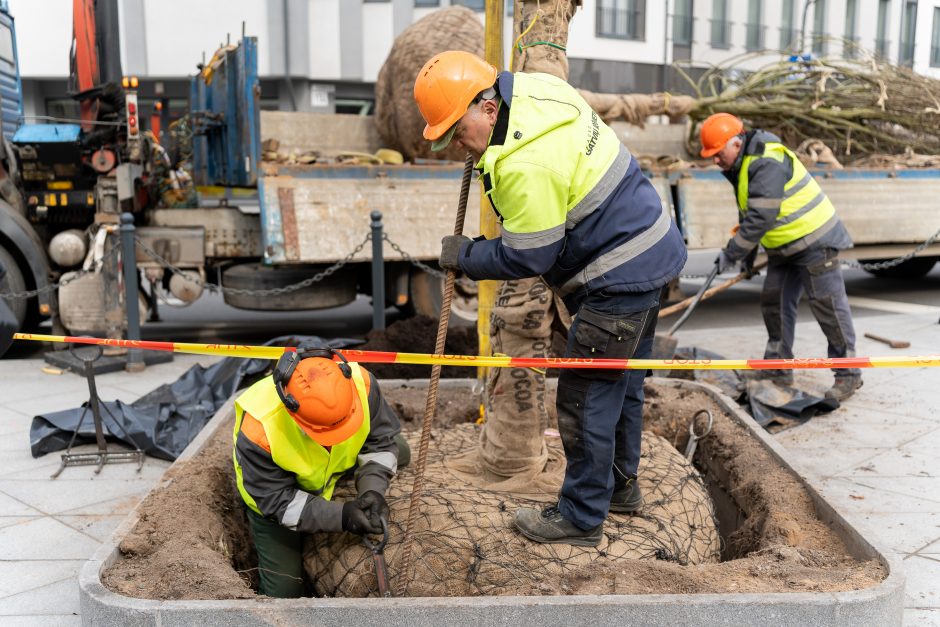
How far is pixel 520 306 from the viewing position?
4.05 meters

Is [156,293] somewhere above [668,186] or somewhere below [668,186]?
below

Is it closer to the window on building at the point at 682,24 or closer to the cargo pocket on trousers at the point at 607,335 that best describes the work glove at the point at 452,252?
the cargo pocket on trousers at the point at 607,335

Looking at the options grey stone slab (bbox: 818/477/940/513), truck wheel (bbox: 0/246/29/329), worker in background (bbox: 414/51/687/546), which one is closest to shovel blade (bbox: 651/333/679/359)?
grey stone slab (bbox: 818/477/940/513)

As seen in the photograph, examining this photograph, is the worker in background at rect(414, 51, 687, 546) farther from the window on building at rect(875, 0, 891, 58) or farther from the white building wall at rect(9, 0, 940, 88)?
the window on building at rect(875, 0, 891, 58)

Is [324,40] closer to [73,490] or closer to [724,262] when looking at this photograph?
[724,262]

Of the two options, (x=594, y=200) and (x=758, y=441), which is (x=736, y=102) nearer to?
(x=758, y=441)

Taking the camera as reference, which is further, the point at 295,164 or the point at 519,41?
the point at 295,164

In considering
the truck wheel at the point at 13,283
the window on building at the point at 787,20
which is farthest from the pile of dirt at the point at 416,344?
the window on building at the point at 787,20

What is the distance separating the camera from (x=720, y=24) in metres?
30.9

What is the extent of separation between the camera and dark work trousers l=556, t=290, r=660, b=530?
3275mm

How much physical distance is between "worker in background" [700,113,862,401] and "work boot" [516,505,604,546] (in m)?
3.30

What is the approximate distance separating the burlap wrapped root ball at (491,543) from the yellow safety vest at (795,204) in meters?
2.70

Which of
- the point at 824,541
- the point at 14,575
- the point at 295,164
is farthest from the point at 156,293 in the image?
the point at 824,541

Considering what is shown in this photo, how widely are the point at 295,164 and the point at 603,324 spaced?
499 cm
